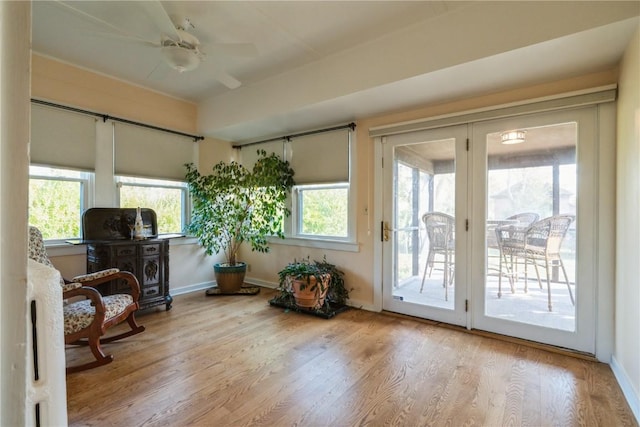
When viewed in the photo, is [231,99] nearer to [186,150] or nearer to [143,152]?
[186,150]

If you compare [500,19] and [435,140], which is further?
[435,140]

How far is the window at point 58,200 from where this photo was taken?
3055mm

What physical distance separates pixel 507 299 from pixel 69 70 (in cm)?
485

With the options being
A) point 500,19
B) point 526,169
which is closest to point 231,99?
point 500,19

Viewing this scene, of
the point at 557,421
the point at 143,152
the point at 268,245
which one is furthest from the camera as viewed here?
the point at 268,245

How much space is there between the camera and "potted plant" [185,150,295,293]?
407 centimetres

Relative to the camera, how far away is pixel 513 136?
8.96ft

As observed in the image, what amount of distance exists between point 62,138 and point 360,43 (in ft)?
10.1

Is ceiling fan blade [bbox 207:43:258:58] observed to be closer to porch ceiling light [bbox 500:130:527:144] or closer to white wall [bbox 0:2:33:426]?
white wall [bbox 0:2:33:426]

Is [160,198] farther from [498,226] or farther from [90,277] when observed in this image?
[498,226]

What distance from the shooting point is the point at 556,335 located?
254 centimetres

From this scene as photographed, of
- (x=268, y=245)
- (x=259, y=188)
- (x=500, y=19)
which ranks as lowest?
(x=268, y=245)

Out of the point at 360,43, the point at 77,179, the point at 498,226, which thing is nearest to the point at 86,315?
the point at 77,179

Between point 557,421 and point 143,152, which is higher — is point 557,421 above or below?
below
